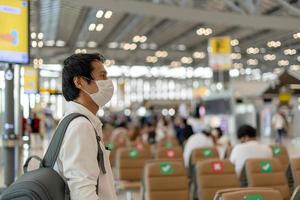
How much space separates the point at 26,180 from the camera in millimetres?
2205

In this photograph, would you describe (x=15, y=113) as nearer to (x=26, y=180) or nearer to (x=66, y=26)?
(x=26, y=180)

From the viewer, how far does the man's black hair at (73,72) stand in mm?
2498

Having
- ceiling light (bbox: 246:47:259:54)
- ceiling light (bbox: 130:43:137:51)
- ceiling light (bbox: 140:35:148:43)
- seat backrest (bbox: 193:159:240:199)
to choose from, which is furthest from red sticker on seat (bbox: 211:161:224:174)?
ceiling light (bbox: 140:35:148:43)

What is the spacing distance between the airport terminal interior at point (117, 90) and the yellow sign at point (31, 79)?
5 cm

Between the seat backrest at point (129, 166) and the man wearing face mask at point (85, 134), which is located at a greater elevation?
the man wearing face mask at point (85, 134)

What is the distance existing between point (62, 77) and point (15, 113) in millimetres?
3749

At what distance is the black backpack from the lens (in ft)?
7.02

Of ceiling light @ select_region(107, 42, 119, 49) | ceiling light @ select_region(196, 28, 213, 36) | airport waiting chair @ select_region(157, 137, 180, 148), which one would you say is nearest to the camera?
airport waiting chair @ select_region(157, 137, 180, 148)

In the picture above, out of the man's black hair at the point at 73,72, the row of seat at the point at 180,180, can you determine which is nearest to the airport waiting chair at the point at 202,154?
the row of seat at the point at 180,180

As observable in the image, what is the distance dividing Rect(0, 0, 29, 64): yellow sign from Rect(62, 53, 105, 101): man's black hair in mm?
2865

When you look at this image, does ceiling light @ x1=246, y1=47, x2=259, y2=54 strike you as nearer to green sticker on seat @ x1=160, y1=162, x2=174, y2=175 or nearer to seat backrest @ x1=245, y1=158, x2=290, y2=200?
seat backrest @ x1=245, y1=158, x2=290, y2=200

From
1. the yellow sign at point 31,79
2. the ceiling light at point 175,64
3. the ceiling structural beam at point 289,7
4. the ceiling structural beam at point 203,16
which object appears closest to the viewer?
the yellow sign at point 31,79

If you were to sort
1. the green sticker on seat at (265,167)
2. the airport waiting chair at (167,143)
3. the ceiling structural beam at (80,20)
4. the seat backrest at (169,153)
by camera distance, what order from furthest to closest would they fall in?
the airport waiting chair at (167,143) < the ceiling structural beam at (80,20) < the seat backrest at (169,153) < the green sticker on seat at (265,167)

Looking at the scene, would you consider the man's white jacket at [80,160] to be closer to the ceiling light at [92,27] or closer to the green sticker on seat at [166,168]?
the green sticker on seat at [166,168]
